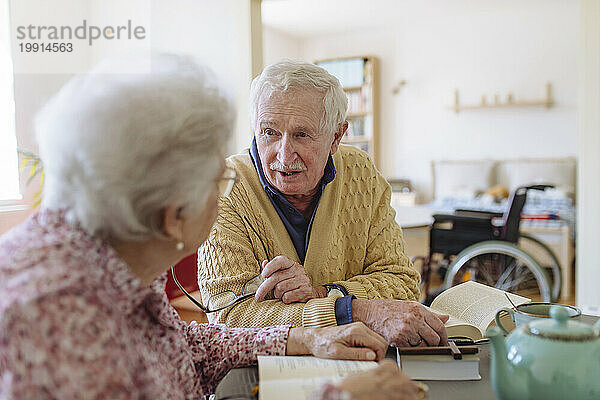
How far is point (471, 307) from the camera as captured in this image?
49.6 inches

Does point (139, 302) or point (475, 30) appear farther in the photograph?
point (475, 30)

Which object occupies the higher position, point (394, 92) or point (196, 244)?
point (394, 92)

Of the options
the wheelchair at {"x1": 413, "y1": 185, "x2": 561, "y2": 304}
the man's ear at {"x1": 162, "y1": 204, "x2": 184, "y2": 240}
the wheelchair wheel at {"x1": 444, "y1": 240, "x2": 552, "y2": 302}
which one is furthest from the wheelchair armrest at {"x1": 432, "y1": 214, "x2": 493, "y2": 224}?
the man's ear at {"x1": 162, "y1": 204, "x2": 184, "y2": 240}

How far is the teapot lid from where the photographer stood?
72 cm

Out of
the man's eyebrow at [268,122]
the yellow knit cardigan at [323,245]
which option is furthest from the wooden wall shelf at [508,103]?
the man's eyebrow at [268,122]

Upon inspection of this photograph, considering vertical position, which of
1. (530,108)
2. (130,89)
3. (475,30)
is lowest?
(130,89)

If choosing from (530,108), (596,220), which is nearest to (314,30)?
(530,108)

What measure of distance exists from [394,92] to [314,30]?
1.32 metres

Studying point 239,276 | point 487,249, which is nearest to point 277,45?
point 487,249

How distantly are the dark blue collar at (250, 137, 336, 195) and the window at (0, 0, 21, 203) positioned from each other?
6.52 feet

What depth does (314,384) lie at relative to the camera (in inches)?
33.3

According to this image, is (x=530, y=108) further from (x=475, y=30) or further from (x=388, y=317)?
(x=388, y=317)

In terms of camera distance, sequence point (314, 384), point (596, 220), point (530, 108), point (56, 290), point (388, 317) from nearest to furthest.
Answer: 1. point (56, 290)
2. point (314, 384)
3. point (388, 317)
4. point (596, 220)
5. point (530, 108)

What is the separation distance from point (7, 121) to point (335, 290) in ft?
8.06
